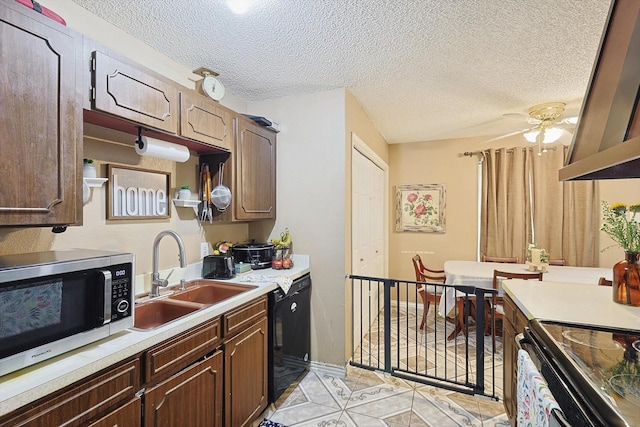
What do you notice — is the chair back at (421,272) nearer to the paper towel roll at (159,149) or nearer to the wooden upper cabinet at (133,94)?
the paper towel roll at (159,149)

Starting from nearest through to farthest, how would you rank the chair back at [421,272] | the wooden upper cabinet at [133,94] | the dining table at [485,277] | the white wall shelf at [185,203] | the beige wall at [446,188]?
the wooden upper cabinet at [133,94]
the white wall shelf at [185,203]
the dining table at [485,277]
the chair back at [421,272]
the beige wall at [446,188]

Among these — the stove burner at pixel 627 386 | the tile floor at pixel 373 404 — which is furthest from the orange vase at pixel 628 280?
the tile floor at pixel 373 404

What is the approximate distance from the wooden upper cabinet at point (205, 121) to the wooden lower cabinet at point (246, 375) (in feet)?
4.13

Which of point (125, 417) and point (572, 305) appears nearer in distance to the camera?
point (125, 417)

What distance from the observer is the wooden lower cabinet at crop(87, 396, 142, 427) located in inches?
41.1

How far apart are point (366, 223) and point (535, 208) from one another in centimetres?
221

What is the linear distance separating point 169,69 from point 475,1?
1.93 m

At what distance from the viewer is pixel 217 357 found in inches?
61.7

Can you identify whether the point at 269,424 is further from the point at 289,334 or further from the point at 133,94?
the point at 133,94

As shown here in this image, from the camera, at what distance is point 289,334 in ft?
7.43

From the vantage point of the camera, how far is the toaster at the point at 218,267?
2156 mm

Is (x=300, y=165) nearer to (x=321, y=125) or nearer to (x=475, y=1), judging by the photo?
(x=321, y=125)

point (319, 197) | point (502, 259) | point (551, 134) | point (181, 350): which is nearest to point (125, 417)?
point (181, 350)

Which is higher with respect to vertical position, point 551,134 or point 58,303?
point 551,134
